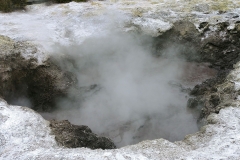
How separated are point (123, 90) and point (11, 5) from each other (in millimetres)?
4030

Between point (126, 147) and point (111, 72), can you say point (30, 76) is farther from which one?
point (126, 147)

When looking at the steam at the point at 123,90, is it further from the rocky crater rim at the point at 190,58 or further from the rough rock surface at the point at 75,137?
the rough rock surface at the point at 75,137

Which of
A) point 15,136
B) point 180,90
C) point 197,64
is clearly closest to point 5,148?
point 15,136

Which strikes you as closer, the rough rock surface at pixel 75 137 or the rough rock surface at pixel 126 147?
the rough rock surface at pixel 126 147

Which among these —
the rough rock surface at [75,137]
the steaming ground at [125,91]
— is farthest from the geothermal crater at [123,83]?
the rough rock surface at [75,137]

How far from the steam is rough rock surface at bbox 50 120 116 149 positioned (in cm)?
84

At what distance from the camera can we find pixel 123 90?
236 inches

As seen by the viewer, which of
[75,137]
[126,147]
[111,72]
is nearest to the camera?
[126,147]

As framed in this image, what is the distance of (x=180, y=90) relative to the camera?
5.98m

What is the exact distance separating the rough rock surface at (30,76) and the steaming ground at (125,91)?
24 centimetres

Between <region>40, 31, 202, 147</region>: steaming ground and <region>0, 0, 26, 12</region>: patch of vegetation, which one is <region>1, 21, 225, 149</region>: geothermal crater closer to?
<region>40, 31, 202, 147</region>: steaming ground

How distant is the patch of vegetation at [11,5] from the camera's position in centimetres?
743

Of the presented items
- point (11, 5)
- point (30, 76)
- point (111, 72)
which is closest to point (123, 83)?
point (111, 72)

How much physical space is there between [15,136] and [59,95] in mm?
2087
